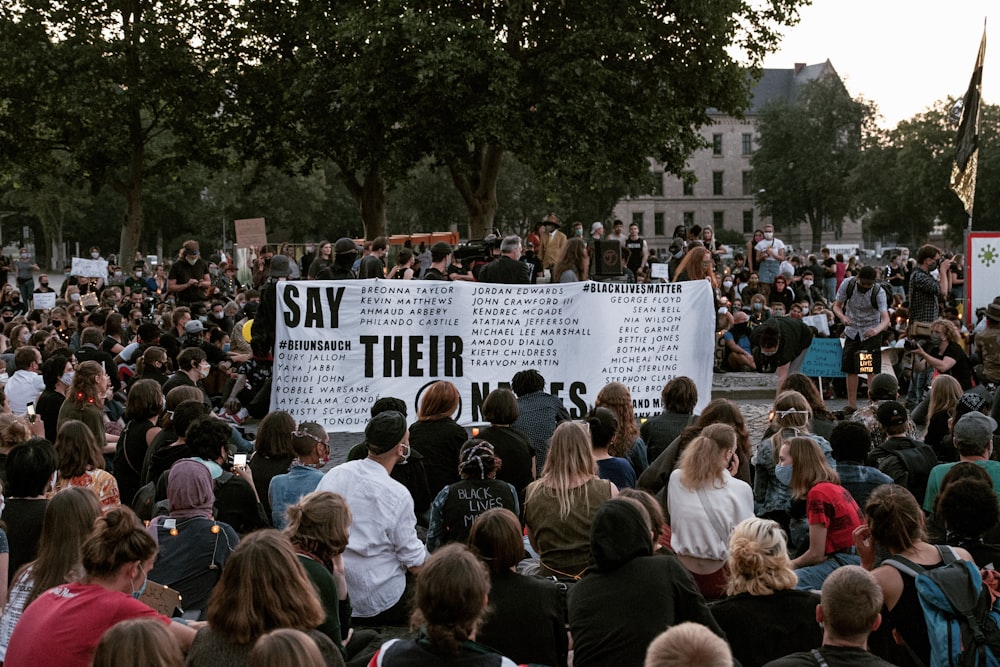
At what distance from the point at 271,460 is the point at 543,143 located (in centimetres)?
2307

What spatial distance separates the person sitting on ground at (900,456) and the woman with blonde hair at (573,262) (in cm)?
671

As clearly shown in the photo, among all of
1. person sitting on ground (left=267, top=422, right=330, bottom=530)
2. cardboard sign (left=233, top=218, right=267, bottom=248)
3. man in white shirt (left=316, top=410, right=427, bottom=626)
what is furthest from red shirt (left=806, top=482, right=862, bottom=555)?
cardboard sign (left=233, top=218, right=267, bottom=248)

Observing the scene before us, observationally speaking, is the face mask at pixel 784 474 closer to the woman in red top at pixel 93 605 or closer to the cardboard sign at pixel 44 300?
the woman in red top at pixel 93 605

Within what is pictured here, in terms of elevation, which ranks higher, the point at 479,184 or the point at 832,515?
the point at 479,184

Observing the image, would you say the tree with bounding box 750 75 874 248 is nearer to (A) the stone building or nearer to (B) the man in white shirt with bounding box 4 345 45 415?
(A) the stone building

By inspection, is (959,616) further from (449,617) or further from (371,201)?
(371,201)

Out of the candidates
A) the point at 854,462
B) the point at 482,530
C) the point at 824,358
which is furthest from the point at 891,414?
the point at 824,358

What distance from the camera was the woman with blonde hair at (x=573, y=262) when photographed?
14.1m

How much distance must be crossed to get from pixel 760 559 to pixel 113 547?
2.67 meters

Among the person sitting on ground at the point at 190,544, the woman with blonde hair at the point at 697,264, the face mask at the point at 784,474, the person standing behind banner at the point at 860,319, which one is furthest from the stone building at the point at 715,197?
the person sitting on ground at the point at 190,544

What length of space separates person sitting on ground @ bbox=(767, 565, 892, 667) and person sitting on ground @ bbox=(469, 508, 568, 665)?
A: 3.61 feet

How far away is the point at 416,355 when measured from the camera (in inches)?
459

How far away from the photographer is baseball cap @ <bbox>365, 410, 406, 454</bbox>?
21.6 ft

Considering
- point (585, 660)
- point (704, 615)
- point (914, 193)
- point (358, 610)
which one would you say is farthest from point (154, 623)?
point (914, 193)
